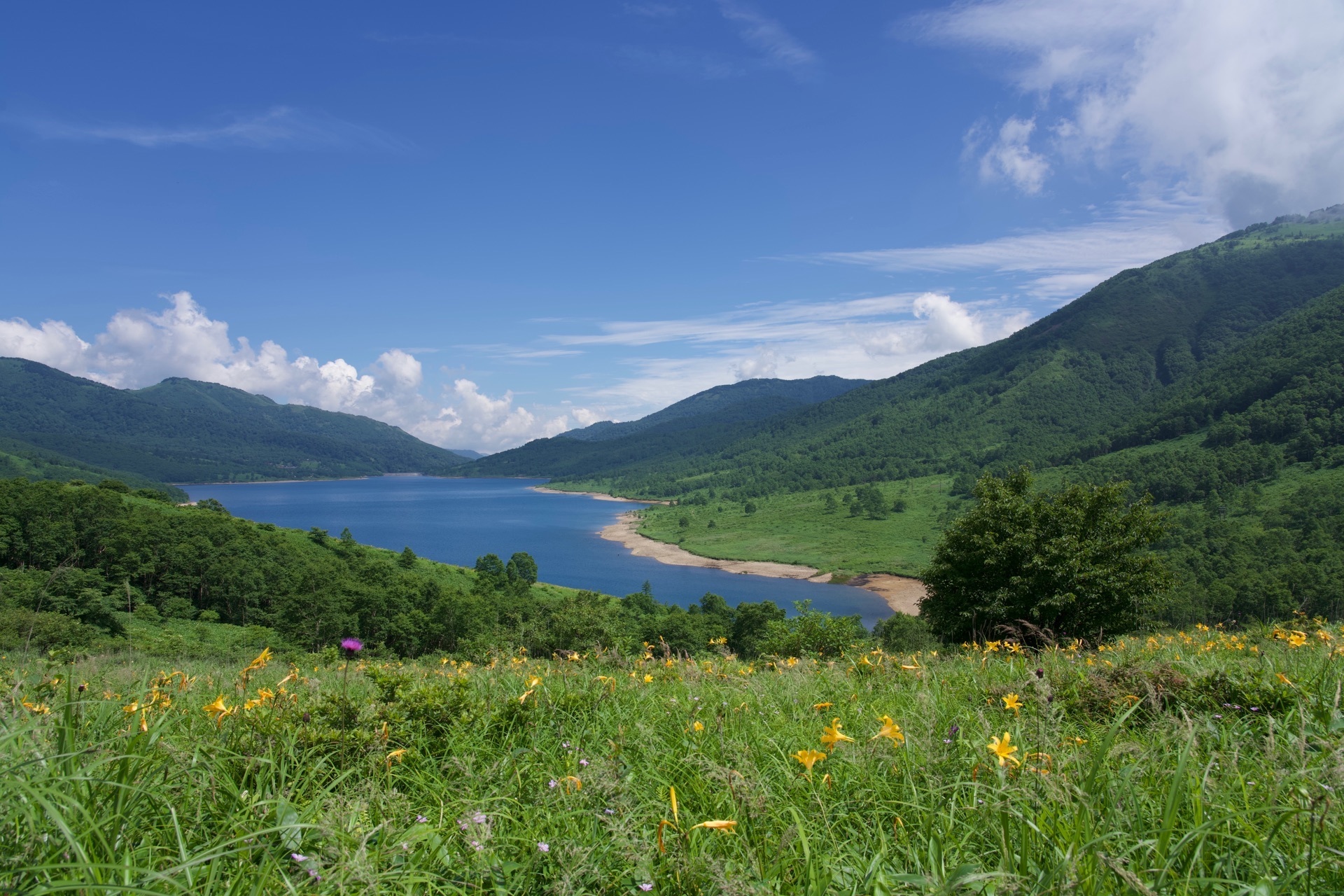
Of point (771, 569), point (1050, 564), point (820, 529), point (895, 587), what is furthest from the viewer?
point (820, 529)

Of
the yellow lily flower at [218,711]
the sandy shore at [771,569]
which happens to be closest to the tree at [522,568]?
the sandy shore at [771,569]

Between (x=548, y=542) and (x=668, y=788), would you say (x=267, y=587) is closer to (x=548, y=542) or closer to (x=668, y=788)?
(x=668, y=788)

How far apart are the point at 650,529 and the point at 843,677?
12673 centimetres

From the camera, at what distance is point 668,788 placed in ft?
8.43

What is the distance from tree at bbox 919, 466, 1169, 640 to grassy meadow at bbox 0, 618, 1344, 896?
12308 millimetres

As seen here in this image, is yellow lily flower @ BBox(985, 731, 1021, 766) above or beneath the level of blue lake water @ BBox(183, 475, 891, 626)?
above

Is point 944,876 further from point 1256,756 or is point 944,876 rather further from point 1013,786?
point 1256,756

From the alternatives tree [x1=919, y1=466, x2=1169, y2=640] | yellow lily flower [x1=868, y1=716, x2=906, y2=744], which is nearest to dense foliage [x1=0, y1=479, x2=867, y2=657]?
tree [x1=919, y1=466, x2=1169, y2=640]

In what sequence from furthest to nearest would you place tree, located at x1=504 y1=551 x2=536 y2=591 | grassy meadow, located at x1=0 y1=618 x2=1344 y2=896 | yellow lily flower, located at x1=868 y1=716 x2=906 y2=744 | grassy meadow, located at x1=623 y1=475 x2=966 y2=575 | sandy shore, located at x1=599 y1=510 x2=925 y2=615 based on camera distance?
grassy meadow, located at x1=623 y1=475 x2=966 y2=575 → sandy shore, located at x1=599 y1=510 x2=925 y2=615 → tree, located at x1=504 y1=551 x2=536 y2=591 → yellow lily flower, located at x1=868 y1=716 x2=906 y2=744 → grassy meadow, located at x1=0 y1=618 x2=1344 y2=896

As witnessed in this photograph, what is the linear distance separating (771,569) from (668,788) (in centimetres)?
9339

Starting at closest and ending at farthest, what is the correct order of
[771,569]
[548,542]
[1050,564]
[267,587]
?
[1050,564] < [267,587] < [771,569] < [548,542]

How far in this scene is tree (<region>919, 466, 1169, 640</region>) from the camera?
49.7 ft

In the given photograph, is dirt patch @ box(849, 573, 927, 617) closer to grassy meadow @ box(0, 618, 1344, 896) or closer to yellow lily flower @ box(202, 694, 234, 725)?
grassy meadow @ box(0, 618, 1344, 896)

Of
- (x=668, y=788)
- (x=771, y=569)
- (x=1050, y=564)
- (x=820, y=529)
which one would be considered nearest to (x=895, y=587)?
(x=771, y=569)
